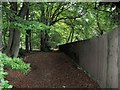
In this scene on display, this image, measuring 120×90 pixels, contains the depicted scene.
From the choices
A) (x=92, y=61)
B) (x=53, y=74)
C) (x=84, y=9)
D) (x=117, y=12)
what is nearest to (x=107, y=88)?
(x=92, y=61)

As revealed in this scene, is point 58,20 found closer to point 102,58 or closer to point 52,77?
point 52,77

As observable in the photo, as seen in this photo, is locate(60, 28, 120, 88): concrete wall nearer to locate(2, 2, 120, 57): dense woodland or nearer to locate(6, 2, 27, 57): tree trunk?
locate(2, 2, 120, 57): dense woodland

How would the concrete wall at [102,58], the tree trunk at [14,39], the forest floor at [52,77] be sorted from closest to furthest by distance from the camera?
the concrete wall at [102,58], the forest floor at [52,77], the tree trunk at [14,39]


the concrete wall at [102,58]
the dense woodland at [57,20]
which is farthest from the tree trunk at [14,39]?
the concrete wall at [102,58]

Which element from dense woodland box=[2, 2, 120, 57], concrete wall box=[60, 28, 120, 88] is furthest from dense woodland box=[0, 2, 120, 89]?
concrete wall box=[60, 28, 120, 88]

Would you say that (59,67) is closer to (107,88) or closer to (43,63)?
(43,63)

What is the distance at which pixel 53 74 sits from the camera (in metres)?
8.96

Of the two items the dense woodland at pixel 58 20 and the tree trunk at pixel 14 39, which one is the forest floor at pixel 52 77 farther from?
the dense woodland at pixel 58 20

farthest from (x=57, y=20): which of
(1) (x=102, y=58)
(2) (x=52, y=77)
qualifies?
(1) (x=102, y=58)

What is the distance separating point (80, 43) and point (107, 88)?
3707 millimetres

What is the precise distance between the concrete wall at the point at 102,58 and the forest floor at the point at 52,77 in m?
0.35

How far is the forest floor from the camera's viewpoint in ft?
25.4

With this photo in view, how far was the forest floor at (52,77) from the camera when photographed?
775 centimetres

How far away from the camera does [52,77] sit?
8625 millimetres
